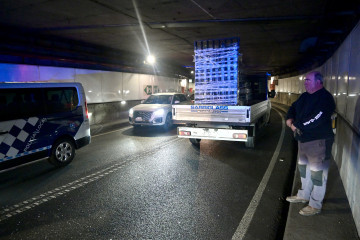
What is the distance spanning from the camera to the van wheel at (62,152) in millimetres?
6039

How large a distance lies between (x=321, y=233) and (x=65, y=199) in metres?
4.06

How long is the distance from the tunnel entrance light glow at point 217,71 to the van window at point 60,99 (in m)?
3.45

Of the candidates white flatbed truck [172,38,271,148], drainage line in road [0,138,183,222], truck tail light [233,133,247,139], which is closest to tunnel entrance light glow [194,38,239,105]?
white flatbed truck [172,38,271,148]

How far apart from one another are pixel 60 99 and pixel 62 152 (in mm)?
1353

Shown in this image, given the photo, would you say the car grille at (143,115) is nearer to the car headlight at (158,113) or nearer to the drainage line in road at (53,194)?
the car headlight at (158,113)

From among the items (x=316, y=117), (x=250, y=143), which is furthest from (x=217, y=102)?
(x=316, y=117)

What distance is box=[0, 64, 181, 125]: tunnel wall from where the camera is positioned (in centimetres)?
1018

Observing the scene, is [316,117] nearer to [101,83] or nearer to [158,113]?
[158,113]

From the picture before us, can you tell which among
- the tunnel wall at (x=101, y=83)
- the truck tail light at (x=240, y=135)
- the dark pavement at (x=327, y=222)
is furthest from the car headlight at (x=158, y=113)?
the dark pavement at (x=327, y=222)

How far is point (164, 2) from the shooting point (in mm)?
6645

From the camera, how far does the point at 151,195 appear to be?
4.50m

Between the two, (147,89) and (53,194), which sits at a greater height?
(147,89)

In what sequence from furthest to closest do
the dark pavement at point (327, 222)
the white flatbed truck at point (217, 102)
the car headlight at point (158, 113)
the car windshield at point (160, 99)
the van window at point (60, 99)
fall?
the car windshield at point (160, 99) → the car headlight at point (158, 113) → the white flatbed truck at point (217, 102) → the van window at point (60, 99) → the dark pavement at point (327, 222)

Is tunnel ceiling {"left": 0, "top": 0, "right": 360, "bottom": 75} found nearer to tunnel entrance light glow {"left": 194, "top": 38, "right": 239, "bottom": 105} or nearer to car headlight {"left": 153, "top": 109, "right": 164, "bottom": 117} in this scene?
tunnel entrance light glow {"left": 194, "top": 38, "right": 239, "bottom": 105}
